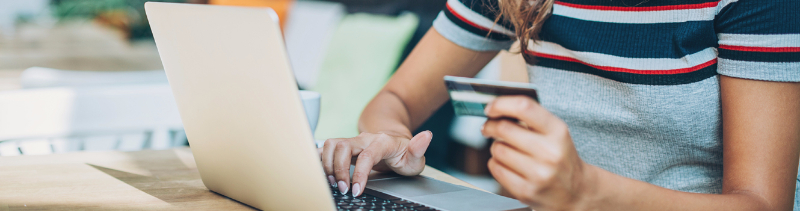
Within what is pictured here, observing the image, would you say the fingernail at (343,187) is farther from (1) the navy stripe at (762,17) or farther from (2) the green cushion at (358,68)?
(2) the green cushion at (358,68)

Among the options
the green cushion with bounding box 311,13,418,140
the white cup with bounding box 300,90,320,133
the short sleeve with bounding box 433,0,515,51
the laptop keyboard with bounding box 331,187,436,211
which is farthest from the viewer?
the green cushion with bounding box 311,13,418,140

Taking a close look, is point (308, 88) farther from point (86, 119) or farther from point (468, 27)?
point (468, 27)

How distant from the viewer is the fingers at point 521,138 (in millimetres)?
363

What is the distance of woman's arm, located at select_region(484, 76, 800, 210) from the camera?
364 millimetres

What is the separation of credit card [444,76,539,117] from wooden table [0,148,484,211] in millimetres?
254

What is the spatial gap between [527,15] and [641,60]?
172 mm

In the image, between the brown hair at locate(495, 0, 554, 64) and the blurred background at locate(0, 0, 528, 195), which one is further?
the blurred background at locate(0, 0, 528, 195)

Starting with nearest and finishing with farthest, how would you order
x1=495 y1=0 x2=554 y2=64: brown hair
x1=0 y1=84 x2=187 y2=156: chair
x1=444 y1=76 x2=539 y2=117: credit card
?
x1=444 y1=76 x2=539 y2=117: credit card
x1=495 y1=0 x2=554 y2=64: brown hair
x1=0 y1=84 x2=187 y2=156: chair

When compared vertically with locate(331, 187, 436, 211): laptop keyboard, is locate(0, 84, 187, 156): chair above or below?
below

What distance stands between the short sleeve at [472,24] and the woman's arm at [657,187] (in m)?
0.36

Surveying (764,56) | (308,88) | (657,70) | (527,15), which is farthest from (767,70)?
(308,88)

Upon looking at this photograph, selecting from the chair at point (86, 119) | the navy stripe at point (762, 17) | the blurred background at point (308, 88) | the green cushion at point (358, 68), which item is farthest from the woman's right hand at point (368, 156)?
the green cushion at point (358, 68)

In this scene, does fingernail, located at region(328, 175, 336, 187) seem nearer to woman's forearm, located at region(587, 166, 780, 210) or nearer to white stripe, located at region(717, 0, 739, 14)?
woman's forearm, located at region(587, 166, 780, 210)

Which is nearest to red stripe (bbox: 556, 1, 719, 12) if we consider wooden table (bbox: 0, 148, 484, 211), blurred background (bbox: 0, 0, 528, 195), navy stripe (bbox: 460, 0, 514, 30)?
navy stripe (bbox: 460, 0, 514, 30)
